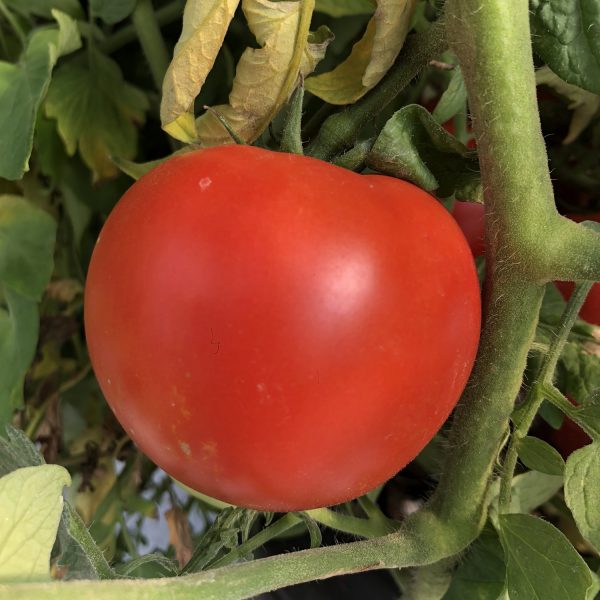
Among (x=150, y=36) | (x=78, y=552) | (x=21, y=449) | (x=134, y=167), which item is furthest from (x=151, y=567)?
(x=150, y=36)

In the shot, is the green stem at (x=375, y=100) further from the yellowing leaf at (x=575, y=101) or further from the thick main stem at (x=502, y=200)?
the yellowing leaf at (x=575, y=101)

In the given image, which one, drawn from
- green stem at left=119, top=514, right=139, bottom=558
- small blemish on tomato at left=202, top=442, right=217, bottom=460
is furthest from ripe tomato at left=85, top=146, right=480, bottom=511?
green stem at left=119, top=514, right=139, bottom=558

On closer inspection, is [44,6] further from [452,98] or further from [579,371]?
[579,371]

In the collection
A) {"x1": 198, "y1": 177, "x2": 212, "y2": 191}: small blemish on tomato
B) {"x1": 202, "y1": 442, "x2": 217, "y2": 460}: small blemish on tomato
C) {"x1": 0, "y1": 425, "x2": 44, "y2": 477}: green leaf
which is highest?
{"x1": 198, "y1": 177, "x2": 212, "y2": 191}: small blemish on tomato

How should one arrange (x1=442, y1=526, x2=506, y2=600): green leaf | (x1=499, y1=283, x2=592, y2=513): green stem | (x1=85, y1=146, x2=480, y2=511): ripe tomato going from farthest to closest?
(x1=442, y1=526, x2=506, y2=600): green leaf → (x1=499, y1=283, x2=592, y2=513): green stem → (x1=85, y1=146, x2=480, y2=511): ripe tomato

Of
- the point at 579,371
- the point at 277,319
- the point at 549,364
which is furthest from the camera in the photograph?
the point at 579,371

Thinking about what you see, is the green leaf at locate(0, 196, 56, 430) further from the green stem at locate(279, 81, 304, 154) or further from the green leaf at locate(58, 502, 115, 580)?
the green stem at locate(279, 81, 304, 154)
